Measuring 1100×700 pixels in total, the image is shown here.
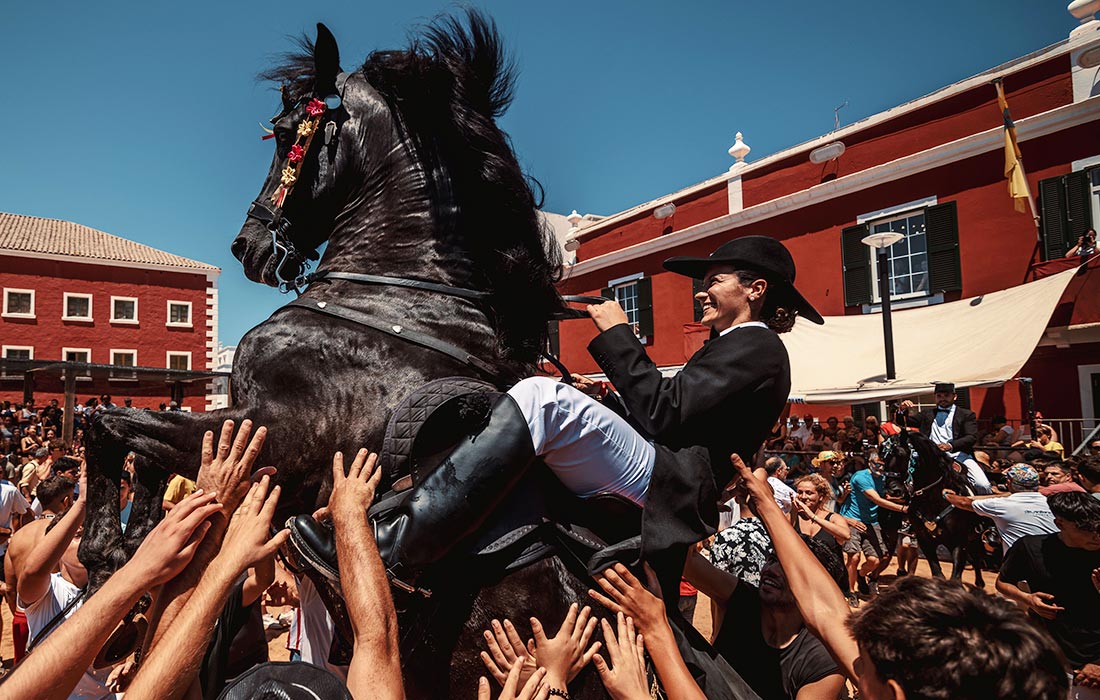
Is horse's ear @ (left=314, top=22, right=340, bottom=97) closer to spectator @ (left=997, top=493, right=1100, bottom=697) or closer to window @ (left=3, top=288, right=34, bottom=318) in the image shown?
spectator @ (left=997, top=493, right=1100, bottom=697)

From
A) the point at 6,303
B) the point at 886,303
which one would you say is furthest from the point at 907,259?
the point at 6,303

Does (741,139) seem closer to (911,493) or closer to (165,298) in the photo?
(911,493)

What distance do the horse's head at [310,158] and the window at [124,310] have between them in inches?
1471

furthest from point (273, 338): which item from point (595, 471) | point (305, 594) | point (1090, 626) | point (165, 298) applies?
point (165, 298)

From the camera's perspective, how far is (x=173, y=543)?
1.66m

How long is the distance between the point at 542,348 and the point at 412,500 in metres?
1.00

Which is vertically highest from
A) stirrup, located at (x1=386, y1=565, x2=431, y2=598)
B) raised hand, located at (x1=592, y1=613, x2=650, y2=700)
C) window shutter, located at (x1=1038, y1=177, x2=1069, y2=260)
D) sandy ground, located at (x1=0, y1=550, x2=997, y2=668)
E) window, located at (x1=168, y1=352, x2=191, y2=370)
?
window shutter, located at (x1=1038, y1=177, x2=1069, y2=260)

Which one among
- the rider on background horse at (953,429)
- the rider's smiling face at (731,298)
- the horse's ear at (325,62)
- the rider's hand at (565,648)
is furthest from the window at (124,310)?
the rider's hand at (565,648)

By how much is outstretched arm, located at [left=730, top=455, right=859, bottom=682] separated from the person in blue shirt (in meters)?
7.05

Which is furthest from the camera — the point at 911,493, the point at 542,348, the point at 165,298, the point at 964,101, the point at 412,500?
the point at 165,298

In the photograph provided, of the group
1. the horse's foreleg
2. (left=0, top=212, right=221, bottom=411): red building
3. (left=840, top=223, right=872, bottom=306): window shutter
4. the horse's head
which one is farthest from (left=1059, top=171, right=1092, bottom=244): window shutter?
(left=0, top=212, right=221, bottom=411): red building

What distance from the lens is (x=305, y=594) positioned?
159 inches

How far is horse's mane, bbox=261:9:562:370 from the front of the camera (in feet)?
9.34

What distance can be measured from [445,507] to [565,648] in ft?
1.78
